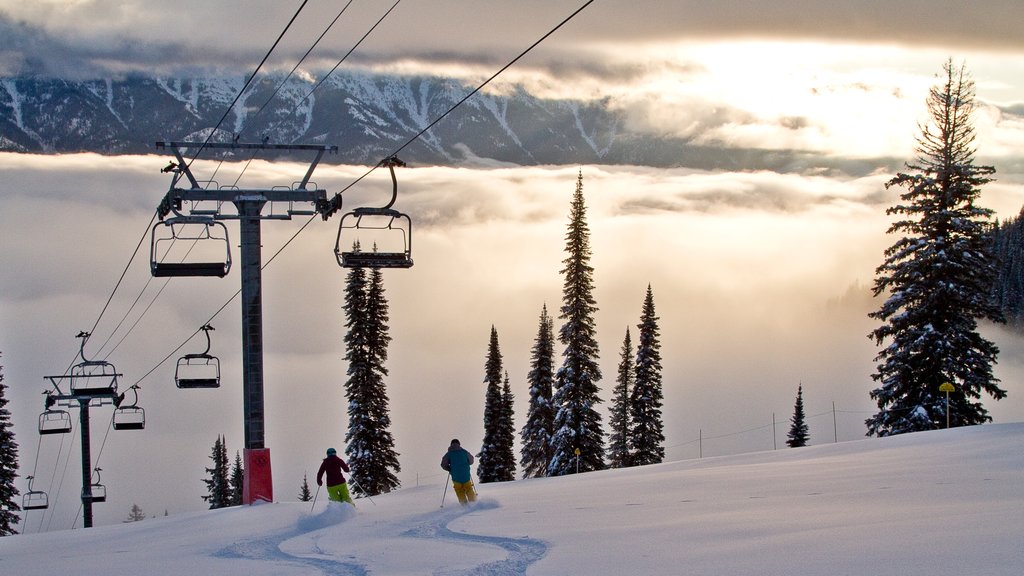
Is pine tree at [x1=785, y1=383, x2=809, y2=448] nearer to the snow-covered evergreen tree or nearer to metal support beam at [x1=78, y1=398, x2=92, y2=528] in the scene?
metal support beam at [x1=78, y1=398, x2=92, y2=528]

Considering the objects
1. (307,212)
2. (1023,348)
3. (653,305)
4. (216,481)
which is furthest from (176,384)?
(1023,348)

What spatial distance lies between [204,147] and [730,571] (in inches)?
866

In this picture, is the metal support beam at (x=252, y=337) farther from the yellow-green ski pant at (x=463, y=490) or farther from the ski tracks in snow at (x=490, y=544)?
the ski tracks in snow at (x=490, y=544)

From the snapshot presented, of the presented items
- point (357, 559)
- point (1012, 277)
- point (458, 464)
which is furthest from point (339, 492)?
point (1012, 277)

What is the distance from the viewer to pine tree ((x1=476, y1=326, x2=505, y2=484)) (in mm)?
73250

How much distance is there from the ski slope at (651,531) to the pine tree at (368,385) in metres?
38.2

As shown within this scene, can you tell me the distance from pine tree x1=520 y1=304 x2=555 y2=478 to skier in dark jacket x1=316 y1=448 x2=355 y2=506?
44788mm

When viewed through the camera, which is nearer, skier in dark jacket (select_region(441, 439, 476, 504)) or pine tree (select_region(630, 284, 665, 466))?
skier in dark jacket (select_region(441, 439, 476, 504))

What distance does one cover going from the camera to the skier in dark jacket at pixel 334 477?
23.5m

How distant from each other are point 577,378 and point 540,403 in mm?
7570

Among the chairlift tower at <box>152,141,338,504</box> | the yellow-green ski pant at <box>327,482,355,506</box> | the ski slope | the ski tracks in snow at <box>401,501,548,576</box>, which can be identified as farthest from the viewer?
the chairlift tower at <box>152,141,338,504</box>

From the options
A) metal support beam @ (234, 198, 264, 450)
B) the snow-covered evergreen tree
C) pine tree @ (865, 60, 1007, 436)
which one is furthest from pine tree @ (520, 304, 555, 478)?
the snow-covered evergreen tree

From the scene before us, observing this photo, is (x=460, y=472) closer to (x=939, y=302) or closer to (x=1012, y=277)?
(x=939, y=302)

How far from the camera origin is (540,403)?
70.1 metres
